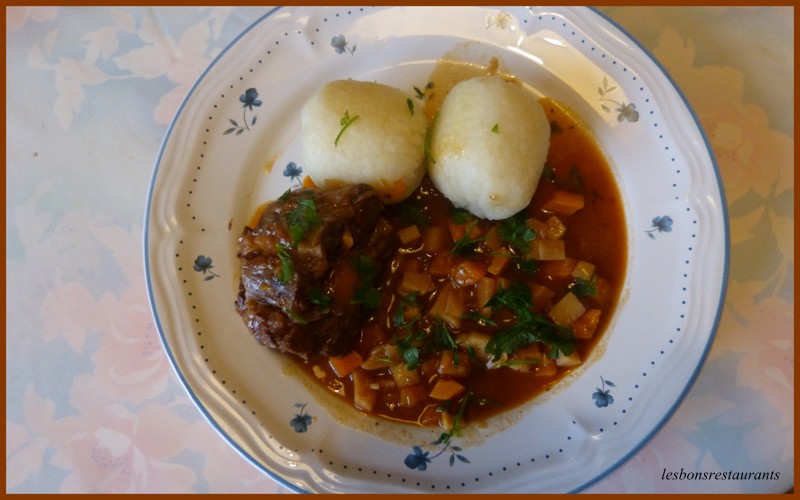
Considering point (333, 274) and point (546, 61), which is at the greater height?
point (546, 61)

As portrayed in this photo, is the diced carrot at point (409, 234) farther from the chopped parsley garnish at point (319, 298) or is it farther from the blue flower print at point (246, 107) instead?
the blue flower print at point (246, 107)

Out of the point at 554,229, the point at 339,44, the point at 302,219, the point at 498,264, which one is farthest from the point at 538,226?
the point at 339,44

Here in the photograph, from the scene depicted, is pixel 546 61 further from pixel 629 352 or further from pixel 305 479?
pixel 305 479

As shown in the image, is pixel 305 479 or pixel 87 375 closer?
pixel 305 479

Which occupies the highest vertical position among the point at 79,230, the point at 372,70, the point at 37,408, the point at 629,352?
the point at 372,70

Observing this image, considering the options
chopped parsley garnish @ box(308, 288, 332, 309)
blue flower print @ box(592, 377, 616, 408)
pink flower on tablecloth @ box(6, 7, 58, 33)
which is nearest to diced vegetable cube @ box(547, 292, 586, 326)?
blue flower print @ box(592, 377, 616, 408)

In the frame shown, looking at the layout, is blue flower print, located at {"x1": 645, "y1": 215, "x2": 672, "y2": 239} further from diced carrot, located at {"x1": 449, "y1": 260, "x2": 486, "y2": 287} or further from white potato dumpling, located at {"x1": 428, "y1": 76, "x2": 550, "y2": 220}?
diced carrot, located at {"x1": 449, "y1": 260, "x2": 486, "y2": 287}

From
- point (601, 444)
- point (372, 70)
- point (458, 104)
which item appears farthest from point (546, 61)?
point (601, 444)
